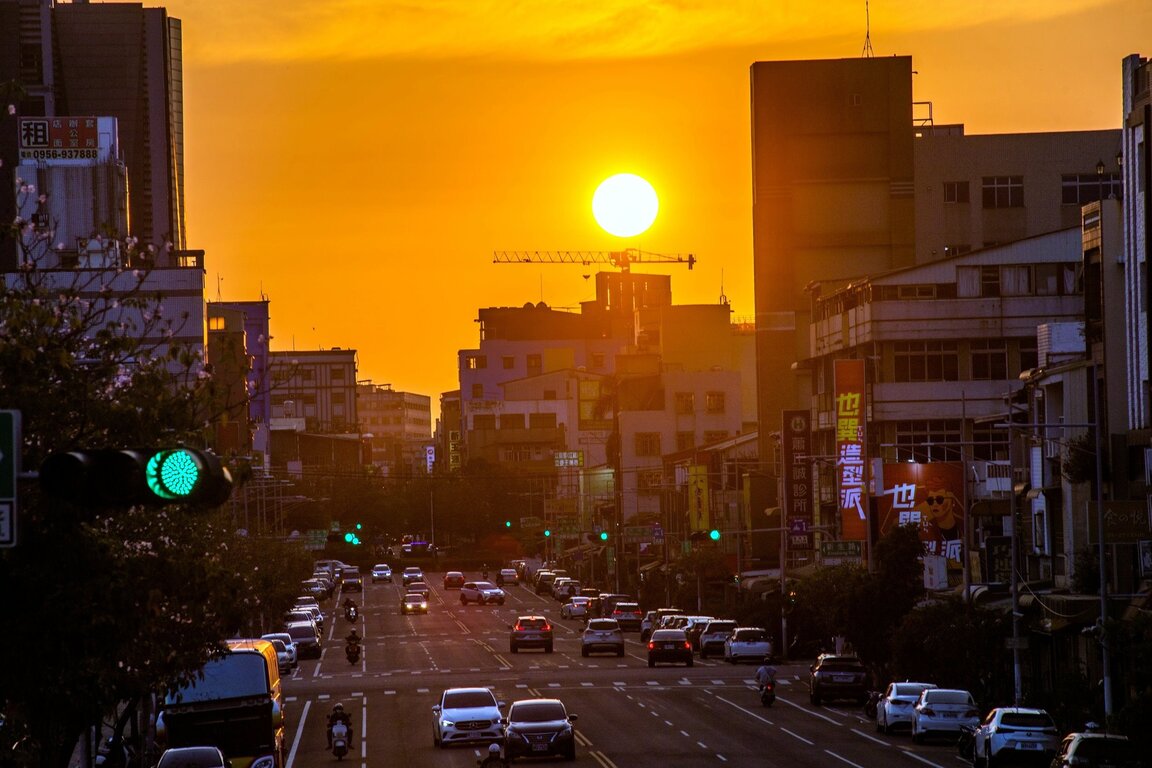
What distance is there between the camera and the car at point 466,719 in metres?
43.4

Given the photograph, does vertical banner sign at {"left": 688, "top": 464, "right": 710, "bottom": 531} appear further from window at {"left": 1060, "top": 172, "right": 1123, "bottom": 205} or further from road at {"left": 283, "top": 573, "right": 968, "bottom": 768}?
window at {"left": 1060, "top": 172, "right": 1123, "bottom": 205}

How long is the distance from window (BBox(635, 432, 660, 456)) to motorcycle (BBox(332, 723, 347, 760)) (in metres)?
107

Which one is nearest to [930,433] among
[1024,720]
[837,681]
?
[837,681]

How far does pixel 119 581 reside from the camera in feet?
59.7

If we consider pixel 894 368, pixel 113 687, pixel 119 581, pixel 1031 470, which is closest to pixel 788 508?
pixel 894 368

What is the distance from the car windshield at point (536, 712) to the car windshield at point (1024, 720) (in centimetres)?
946

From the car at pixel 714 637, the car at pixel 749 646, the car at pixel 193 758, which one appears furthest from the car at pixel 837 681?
the car at pixel 193 758

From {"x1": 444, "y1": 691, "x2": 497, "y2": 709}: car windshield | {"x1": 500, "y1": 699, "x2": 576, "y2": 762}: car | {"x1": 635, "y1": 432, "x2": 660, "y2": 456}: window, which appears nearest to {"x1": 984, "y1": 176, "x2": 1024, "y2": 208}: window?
{"x1": 635, "y1": 432, "x2": 660, "y2": 456}: window

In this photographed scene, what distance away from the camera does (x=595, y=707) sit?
54.1m

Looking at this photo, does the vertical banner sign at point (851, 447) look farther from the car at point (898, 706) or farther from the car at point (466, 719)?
the car at point (466, 719)

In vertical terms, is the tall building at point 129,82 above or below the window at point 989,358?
above

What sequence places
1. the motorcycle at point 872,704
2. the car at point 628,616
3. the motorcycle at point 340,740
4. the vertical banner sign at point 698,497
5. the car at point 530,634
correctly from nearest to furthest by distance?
the motorcycle at point 340,740
the motorcycle at point 872,704
the car at point 530,634
the car at point 628,616
the vertical banner sign at point 698,497

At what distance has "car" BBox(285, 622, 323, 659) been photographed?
80.8 m

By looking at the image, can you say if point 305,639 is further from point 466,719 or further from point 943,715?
point 943,715
